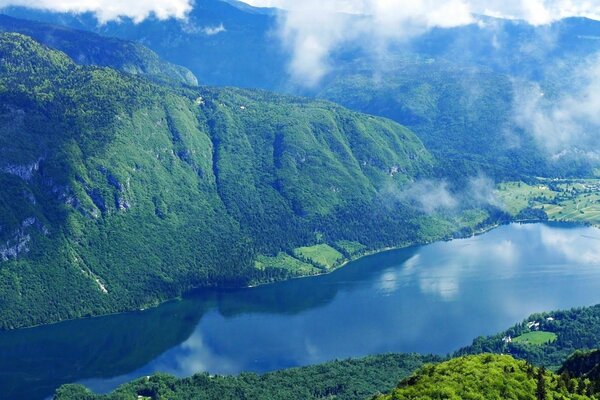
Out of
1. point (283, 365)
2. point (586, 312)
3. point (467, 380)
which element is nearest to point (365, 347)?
point (283, 365)

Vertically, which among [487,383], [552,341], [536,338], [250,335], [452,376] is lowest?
[250,335]

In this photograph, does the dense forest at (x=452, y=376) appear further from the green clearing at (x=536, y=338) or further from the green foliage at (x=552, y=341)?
the green clearing at (x=536, y=338)

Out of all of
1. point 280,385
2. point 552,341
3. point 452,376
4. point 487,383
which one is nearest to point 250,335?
point 280,385

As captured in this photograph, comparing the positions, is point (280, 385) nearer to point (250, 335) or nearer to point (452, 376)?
point (250, 335)

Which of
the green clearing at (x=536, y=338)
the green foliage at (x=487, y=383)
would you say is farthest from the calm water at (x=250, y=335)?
the green foliage at (x=487, y=383)

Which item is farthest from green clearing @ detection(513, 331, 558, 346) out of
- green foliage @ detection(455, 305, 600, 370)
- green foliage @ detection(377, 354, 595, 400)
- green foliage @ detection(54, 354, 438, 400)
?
green foliage @ detection(377, 354, 595, 400)

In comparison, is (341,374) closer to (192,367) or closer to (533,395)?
(192,367)
